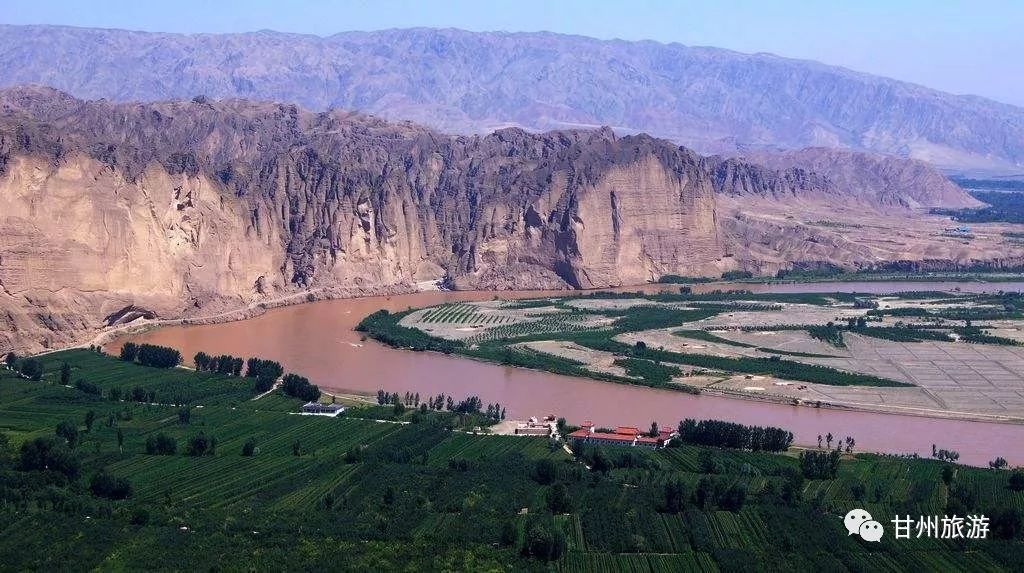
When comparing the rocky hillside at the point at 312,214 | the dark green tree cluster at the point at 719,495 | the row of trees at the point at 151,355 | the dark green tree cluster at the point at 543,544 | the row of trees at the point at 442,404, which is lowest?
the dark green tree cluster at the point at 543,544

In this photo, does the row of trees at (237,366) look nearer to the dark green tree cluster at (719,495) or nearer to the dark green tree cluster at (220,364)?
the dark green tree cluster at (220,364)

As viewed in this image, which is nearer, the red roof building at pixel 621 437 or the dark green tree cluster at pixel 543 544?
the dark green tree cluster at pixel 543 544

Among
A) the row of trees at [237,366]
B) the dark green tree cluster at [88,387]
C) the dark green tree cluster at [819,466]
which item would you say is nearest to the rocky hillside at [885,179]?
the row of trees at [237,366]

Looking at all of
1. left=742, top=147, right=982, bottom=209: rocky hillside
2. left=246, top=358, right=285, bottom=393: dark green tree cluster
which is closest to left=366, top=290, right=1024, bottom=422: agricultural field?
left=246, top=358, right=285, bottom=393: dark green tree cluster

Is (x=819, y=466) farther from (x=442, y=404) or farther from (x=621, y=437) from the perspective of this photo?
(x=442, y=404)

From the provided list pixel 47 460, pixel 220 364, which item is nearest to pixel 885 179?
pixel 220 364

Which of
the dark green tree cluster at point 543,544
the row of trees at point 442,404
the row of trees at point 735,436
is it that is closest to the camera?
the dark green tree cluster at point 543,544

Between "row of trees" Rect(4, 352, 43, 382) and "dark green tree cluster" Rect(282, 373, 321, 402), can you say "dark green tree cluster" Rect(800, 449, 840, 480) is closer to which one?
"dark green tree cluster" Rect(282, 373, 321, 402)
